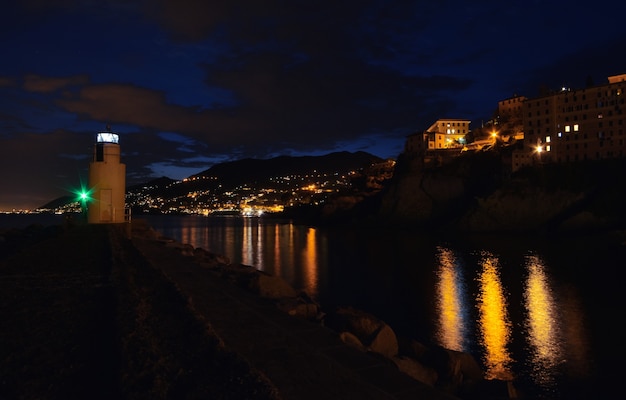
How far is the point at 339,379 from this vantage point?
6398 millimetres

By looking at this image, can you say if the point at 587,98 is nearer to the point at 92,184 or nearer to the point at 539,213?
the point at 539,213

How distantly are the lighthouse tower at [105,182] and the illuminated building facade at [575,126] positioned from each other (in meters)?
78.1

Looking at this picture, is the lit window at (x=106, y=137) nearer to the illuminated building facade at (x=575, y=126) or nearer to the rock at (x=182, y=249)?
the rock at (x=182, y=249)

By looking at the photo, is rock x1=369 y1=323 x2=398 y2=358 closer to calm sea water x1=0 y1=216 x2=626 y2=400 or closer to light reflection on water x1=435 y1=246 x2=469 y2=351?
calm sea water x1=0 y1=216 x2=626 y2=400

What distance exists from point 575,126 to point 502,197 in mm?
21020

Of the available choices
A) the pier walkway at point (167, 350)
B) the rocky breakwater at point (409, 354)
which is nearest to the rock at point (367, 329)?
the rocky breakwater at point (409, 354)

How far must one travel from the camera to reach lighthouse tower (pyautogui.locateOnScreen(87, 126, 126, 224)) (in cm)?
3283

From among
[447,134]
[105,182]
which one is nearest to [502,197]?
[447,134]

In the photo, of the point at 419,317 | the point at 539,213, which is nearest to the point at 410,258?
the point at 419,317

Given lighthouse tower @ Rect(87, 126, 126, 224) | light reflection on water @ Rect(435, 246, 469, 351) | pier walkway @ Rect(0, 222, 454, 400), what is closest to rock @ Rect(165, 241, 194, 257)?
lighthouse tower @ Rect(87, 126, 126, 224)

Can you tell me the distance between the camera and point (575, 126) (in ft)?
280

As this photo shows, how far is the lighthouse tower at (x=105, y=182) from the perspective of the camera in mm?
32828

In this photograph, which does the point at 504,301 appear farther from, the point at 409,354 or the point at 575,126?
the point at 575,126

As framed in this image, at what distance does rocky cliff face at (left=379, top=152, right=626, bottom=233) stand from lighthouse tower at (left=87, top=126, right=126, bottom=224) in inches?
2671
